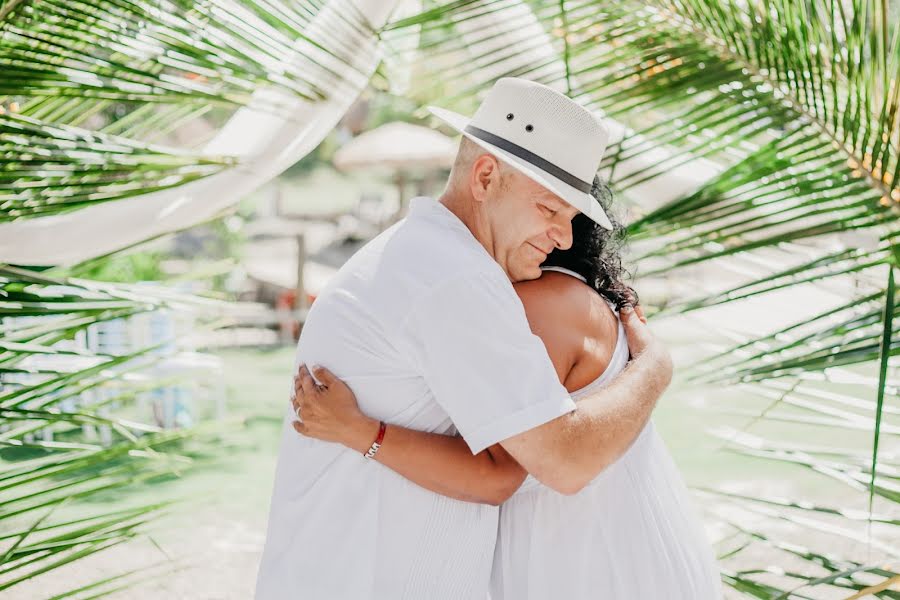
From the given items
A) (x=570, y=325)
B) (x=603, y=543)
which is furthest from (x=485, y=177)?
(x=603, y=543)

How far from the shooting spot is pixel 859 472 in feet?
6.51

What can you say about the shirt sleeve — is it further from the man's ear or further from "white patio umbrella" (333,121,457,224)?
"white patio umbrella" (333,121,457,224)

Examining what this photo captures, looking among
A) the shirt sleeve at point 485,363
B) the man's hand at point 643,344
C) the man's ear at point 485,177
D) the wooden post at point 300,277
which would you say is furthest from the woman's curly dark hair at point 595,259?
the wooden post at point 300,277

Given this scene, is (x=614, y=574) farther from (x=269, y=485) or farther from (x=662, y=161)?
(x=269, y=485)

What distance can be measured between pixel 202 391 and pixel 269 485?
6.24ft

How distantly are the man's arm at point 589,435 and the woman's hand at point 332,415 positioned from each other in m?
0.25

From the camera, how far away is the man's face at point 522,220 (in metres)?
1.77

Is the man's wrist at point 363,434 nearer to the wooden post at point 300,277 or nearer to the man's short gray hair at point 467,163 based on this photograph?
Answer: the man's short gray hair at point 467,163

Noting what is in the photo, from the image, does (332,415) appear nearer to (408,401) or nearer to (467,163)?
(408,401)

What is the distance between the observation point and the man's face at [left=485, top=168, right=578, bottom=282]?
5.80 feet

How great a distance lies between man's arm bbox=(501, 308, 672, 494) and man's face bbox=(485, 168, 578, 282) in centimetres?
27

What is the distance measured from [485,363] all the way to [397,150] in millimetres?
12495

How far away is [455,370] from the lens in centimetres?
154

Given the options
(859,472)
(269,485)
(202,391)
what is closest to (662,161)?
(859,472)
